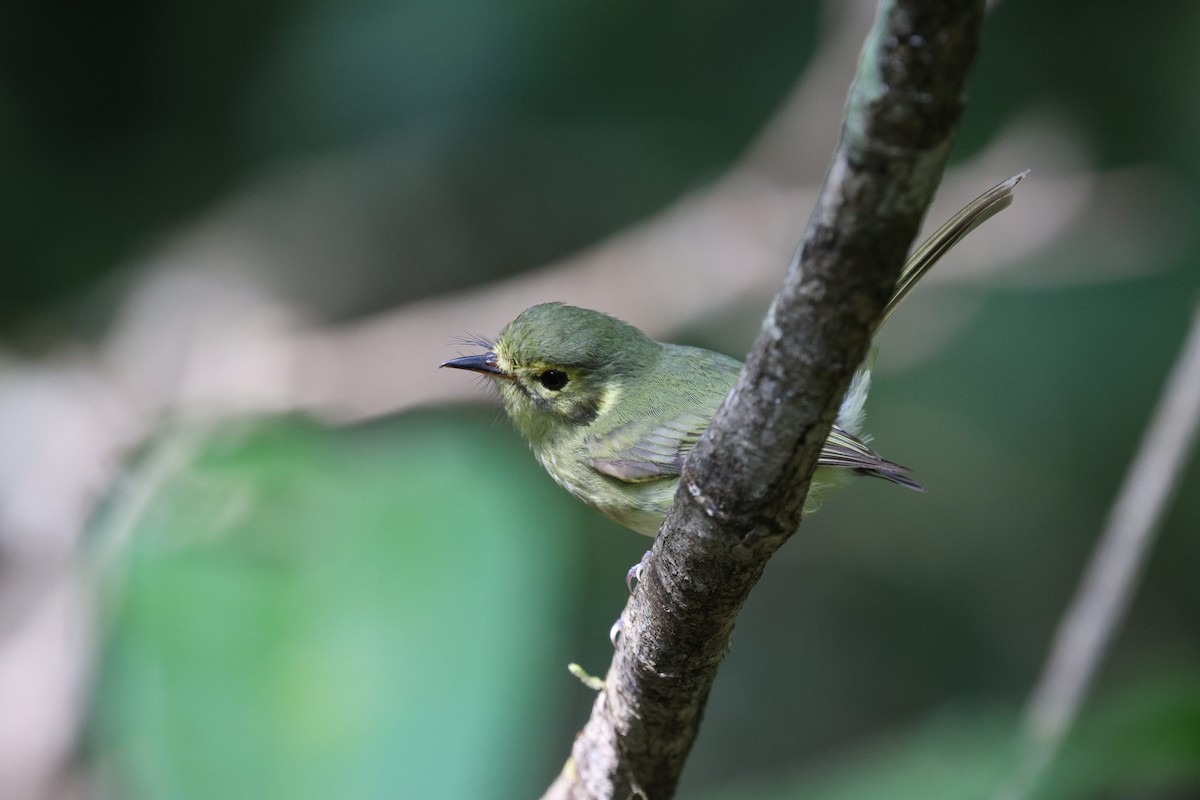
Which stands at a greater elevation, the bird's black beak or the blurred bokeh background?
the blurred bokeh background

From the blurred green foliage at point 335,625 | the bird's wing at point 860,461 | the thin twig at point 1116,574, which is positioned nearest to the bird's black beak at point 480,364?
the blurred green foliage at point 335,625

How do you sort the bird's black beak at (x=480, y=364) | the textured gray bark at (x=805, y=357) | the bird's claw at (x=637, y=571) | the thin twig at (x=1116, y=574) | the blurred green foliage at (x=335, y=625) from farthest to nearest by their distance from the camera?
the bird's black beak at (x=480, y=364) < the thin twig at (x=1116, y=574) < the blurred green foliage at (x=335, y=625) < the bird's claw at (x=637, y=571) < the textured gray bark at (x=805, y=357)

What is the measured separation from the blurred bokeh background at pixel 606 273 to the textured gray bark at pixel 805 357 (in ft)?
8.18

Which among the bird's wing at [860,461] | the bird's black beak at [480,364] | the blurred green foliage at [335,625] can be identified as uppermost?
the bird's black beak at [480,364]

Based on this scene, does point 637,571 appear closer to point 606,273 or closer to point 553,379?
point 553,379

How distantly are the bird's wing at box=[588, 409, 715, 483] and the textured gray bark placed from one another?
789 millimetres

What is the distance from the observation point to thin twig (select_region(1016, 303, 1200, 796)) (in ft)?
8.58

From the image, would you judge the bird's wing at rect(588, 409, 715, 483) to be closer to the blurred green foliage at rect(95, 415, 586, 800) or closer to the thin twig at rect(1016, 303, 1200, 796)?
the blurred green foliage at rect(95, 415, 586, 800)

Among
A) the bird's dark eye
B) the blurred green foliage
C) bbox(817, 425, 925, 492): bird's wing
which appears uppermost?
the bird's dark eye

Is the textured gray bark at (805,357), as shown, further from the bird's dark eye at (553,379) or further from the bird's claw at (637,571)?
the bird's dark eye at (553,379)

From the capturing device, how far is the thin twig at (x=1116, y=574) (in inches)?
103

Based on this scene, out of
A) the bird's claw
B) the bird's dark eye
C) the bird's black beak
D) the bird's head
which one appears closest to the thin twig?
the bird's claw

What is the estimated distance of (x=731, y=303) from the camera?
205 inches

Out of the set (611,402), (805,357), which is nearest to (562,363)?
(611,402)
